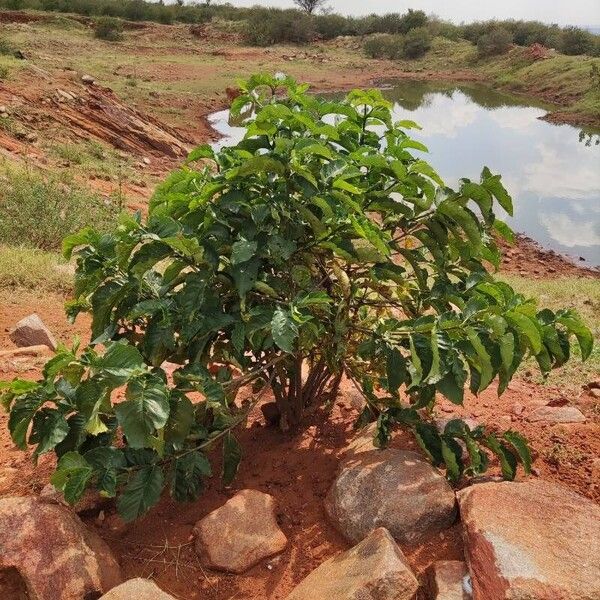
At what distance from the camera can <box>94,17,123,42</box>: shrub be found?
34.0 meters

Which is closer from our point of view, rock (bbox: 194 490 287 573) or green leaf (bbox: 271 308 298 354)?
green leaf (bbox: 271 308 298 354)

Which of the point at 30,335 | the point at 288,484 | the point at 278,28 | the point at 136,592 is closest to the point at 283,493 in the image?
the point at 288,484

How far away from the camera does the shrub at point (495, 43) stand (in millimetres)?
38062

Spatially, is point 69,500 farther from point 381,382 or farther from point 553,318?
point 553,318

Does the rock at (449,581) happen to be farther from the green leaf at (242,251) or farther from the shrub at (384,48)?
the shrub at (384,48)

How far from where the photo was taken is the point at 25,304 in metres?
4.71

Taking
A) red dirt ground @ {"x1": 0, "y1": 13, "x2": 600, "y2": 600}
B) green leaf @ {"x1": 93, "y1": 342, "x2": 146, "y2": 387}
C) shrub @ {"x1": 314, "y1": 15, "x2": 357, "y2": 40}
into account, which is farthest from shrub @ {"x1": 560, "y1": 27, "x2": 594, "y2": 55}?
green leaf @ {"x1": 93, "y1": 342, "x2": 146, "y2": 387}

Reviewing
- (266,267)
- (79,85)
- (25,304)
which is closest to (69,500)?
(266,267)

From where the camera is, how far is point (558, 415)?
10.4ft

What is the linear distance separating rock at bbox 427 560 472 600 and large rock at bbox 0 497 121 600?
1.04 metres

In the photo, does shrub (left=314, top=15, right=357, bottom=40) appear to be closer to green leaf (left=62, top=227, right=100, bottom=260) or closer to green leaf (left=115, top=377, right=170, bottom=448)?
green leaf (left=62, top=227, right=100, bottom=260)

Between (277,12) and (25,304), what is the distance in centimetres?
4546

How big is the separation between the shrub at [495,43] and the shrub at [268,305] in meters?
40.3

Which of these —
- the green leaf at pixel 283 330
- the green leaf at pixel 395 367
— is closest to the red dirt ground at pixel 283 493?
the green leaf at pixel 395 367
